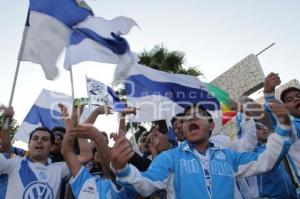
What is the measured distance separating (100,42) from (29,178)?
8.54 ft

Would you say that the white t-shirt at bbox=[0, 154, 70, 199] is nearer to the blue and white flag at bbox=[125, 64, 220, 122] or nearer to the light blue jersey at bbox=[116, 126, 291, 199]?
the light blue jersey at bbox=[116, 126, 291, 199]

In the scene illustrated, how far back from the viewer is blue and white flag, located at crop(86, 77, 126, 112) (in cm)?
597

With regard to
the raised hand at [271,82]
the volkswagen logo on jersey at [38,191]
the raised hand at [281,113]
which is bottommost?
the volkswagen logo on jersey at [38,191]

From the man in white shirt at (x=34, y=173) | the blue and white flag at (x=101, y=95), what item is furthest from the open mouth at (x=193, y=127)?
the blue and white flag at (x=101, y=95)

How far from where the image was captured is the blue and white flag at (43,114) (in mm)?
6723

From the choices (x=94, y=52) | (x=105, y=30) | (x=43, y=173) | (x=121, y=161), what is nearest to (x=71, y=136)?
(x=43, y=173)

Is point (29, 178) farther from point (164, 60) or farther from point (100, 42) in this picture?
point (164, 60)

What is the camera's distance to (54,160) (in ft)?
14.9

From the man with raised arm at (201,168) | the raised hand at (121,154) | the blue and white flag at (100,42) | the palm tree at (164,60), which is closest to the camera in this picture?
the raised hand at (121,154)

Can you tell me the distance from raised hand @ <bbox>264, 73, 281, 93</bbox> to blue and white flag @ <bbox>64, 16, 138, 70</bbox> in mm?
2848

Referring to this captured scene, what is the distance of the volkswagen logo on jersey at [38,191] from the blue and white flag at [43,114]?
3.12 metres

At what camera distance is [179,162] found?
2.85 metres

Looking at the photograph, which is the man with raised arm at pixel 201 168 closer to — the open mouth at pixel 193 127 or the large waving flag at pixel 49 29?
the open mouth at pixel 193 127

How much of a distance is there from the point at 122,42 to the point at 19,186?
2.95 meters
